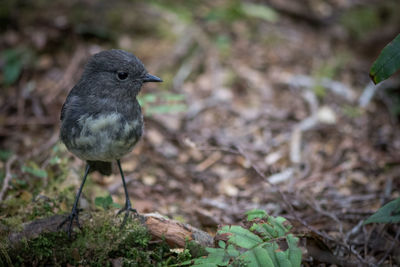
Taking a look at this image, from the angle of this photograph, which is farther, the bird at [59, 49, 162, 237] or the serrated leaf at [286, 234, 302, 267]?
the bird at [59, 49, 162, 237]

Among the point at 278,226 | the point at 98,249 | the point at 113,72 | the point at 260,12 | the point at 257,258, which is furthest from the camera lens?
the point at 260,12

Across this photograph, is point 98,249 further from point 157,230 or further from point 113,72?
point 113,72

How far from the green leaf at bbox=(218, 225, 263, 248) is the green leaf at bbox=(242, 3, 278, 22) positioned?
532 cm

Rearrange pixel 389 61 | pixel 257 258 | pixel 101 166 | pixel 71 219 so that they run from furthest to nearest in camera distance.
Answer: pixel 101 166 < pixel 71 219 < pixel 389 61 < pixel 257 258

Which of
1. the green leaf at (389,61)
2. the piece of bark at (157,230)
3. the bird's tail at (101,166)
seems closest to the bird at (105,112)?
the piece of bark at (157,230)

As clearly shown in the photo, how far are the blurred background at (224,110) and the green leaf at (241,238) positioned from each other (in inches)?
35.7

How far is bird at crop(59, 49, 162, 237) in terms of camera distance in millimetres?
3021

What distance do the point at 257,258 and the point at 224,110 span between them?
3.67 meters

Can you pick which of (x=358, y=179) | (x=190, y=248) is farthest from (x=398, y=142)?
(x=190, y=248)

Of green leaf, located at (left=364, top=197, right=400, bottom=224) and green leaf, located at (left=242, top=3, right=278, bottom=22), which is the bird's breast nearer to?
green leaf, located at (left=364, top=197, right=400, bottom=224)

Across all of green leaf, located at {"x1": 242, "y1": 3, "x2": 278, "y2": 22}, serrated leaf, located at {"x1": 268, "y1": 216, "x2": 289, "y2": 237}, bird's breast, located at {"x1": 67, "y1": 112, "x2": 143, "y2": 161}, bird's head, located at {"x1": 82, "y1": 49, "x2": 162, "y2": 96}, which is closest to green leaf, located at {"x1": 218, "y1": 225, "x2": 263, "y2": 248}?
serrated leaf, located at {"x1": 268, "y1": 216, "x2": 289, "y2": 237}

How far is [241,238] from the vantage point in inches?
91.2

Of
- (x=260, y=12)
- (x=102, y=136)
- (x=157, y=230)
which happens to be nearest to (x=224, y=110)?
(x=260, y=12)

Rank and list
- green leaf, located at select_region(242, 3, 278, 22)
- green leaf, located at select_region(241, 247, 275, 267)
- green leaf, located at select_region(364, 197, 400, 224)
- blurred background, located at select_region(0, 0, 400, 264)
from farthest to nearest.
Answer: green leaf, located at select_region(242, 3, 278, 22) < blurred background, located at select_region(0, 0, 400, 264) < green leaf, located at select_region(364, 197, 400, 224) < green leaf, located at select_region(241, 247, 275, 267)
